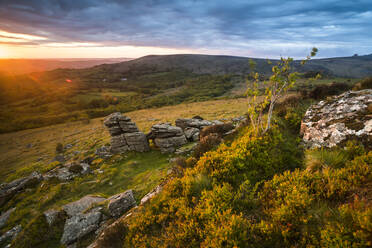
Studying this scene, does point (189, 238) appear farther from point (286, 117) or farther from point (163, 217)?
point (286, 117)

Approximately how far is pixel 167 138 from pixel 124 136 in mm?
5391

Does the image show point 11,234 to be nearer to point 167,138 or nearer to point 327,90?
point 167,138

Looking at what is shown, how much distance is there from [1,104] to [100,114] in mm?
92018

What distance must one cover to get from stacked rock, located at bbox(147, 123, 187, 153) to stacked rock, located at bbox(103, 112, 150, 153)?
1.52m

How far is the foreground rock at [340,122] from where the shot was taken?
5.95 m

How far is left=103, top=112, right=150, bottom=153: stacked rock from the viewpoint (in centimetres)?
1816

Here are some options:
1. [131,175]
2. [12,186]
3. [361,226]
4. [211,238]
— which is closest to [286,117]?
[361,226]

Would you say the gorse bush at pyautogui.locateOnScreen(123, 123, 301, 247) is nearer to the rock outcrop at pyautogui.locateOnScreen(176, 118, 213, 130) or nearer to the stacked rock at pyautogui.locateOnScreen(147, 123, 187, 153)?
the stacked rock at pyautogui.locateOnScreen(147, 123, 187, 153)

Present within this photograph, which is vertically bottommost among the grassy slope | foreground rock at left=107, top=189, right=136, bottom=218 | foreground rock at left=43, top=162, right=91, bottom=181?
the grassy slope

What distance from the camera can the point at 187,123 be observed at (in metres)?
21.4

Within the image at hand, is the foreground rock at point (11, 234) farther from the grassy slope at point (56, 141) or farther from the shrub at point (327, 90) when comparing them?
the shrub at point (327, 90)

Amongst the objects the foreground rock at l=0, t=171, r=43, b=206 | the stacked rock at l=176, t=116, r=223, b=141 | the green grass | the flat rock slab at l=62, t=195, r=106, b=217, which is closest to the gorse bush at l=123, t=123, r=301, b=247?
the green grass

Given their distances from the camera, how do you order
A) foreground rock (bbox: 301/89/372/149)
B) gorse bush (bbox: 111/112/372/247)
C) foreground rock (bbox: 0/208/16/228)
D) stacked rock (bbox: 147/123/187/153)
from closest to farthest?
gorse bush (bbox: 111/112/372/247), foreground rock (bbox: 301/89/372/149), foreground rock (bbox: 0/208/16/228), stacked rock (bbox: 147/123/187/153)

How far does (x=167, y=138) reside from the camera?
17672 millimetres
